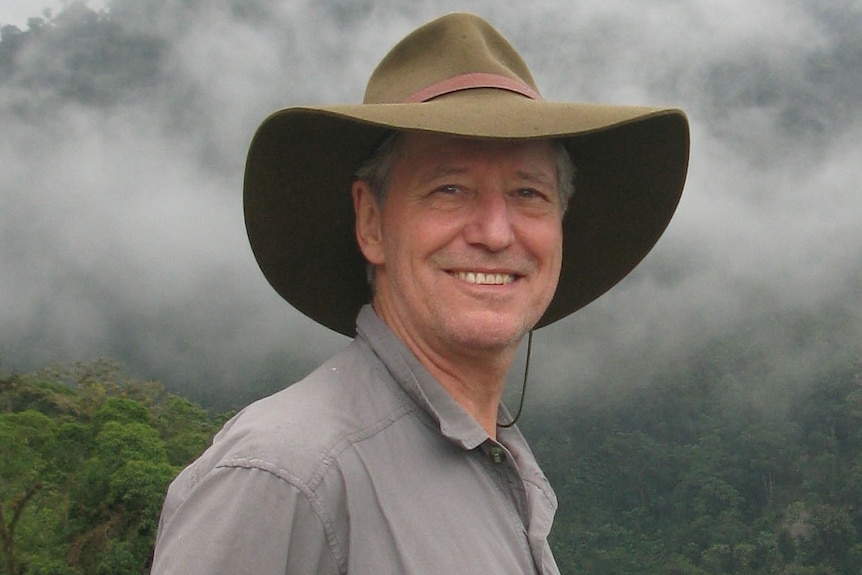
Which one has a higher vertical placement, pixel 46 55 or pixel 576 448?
pixel 46 55

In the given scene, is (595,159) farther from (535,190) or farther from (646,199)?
(535,190)

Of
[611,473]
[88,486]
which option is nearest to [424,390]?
[88,486]

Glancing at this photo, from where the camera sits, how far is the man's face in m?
1.31

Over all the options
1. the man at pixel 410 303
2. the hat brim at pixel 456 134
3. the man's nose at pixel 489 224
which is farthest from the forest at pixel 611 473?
the man's nose at pixel 489 224

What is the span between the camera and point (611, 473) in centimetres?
4956

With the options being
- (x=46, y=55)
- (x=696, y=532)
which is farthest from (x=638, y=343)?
(x=46, y=55)

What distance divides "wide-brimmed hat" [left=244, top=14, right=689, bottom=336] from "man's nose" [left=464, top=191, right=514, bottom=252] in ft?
0.42

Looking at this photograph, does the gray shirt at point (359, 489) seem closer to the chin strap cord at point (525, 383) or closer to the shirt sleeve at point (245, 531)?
the shirt sleeve at point (245, 531)

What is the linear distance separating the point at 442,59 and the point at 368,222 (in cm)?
29

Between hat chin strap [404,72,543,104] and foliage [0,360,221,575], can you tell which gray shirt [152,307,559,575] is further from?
foliage [0,360,221,575]

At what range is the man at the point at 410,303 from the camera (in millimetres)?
1012

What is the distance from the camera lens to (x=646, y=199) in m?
1.85

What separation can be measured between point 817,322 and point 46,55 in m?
83.1

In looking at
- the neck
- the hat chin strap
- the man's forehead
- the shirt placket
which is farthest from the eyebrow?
the shirt placket
